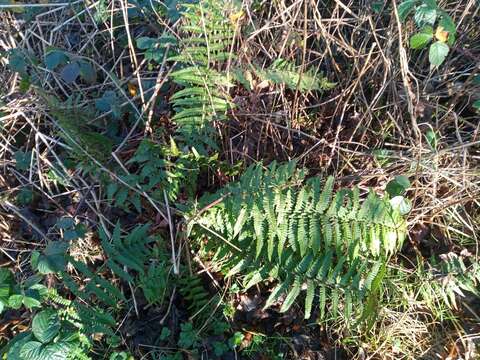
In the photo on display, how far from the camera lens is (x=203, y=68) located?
7.55ft

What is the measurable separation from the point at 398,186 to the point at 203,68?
1.06 metres

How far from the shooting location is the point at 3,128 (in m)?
2.57

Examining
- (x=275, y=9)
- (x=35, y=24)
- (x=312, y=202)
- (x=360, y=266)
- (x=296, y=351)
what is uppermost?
(x=275, y=9)

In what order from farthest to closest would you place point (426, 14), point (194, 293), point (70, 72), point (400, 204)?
point (70, 72)
point (194, 293)
point (400, 204)
point (426, 14)

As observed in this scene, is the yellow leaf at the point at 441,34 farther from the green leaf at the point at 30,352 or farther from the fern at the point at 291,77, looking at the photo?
the green leaf at the point at 30,352

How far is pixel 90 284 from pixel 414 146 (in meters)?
1.58

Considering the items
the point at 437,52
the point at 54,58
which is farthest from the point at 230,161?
the point at 437,52

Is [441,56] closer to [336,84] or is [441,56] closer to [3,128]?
[336,84]

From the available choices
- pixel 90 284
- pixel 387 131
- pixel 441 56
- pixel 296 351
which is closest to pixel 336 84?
pixel 387 131

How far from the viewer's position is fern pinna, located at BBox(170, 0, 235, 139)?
2250 mm

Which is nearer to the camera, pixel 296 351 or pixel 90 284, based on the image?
pixel 90 284

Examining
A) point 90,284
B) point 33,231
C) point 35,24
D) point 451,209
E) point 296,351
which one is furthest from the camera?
point 35,24

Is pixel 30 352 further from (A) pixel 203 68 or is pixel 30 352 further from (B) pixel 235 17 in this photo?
(B) pixel 235 17

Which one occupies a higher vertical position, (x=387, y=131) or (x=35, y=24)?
(x=35, y=24)
